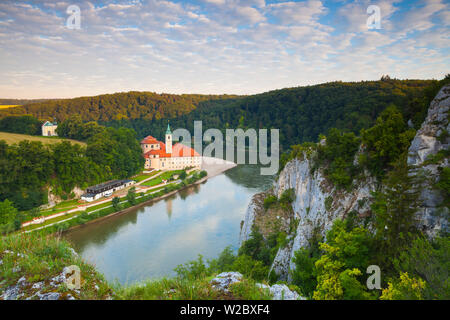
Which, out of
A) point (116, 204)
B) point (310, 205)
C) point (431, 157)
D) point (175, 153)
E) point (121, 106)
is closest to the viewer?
point (431, 157)

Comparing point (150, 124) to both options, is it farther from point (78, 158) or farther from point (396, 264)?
point (396, 264)

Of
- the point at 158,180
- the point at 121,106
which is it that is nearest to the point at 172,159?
the point at 158,180

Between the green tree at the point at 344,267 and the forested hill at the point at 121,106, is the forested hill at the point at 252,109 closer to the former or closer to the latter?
the forested hill at the point at 121,106

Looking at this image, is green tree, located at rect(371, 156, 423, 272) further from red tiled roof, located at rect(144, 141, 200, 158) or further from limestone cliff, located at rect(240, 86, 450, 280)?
red tiled roof, located at rect(144, 141, 200, 158)

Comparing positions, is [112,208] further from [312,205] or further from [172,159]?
[172,159]

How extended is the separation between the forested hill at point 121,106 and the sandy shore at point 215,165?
46033 millimetres

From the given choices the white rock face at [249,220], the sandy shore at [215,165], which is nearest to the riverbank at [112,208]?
the sandy shore at [215,165]

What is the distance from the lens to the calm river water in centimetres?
1714

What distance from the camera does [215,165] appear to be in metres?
52.1

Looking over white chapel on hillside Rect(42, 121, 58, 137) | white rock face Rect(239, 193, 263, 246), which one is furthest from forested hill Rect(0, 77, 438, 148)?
white rock face Rect(239, 193, 263, 246)

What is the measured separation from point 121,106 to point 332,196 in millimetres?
98057

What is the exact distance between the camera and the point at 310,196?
1472cm
